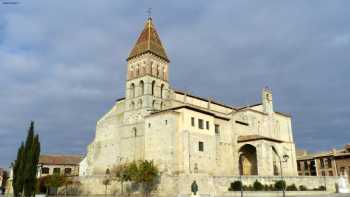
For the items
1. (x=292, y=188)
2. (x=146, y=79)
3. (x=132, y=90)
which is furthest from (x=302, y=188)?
(x=132, y=90)

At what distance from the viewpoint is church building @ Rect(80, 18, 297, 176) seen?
4141 cm

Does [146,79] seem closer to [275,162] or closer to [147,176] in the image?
[147,176]

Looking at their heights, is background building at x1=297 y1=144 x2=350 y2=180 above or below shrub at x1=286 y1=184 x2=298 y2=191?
above

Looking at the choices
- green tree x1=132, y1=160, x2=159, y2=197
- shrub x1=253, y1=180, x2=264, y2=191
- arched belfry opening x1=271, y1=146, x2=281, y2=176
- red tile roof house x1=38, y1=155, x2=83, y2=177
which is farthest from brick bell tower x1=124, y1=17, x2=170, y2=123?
red tile roof house x1=38, y1=155, x2=83, y2=177

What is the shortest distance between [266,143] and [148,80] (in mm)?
18571

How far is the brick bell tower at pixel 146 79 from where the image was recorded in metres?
48.1

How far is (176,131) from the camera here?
40750 millimetres

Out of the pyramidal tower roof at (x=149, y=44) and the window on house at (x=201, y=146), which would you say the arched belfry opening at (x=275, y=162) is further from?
the pyramidal tower roof at (x=149, y=44)

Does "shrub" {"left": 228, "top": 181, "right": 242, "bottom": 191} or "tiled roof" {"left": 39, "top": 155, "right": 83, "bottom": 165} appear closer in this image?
"shrub" {"left": 228, "top": 181, "right": 242, "bottom": 191}

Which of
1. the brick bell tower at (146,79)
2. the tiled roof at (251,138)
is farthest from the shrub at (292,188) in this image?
the brick bell tower at (146,79)

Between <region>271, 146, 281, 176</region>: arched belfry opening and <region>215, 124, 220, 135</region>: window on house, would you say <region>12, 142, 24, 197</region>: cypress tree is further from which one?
<region>271, 146, 281, 176</region>: arched belfry opening

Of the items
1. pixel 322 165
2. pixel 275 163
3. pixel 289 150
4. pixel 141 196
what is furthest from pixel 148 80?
pixel 322 165

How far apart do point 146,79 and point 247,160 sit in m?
19.3

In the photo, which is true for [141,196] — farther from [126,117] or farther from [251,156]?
[251,156]
